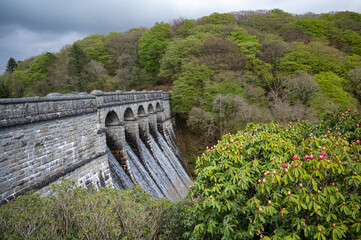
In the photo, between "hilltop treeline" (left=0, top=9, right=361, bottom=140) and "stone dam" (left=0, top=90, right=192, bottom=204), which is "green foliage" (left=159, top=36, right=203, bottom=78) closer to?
"hilltop treeline" (left=0, top=9, right=361, bottom=140)

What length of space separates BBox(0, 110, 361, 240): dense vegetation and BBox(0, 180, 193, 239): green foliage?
18 mm

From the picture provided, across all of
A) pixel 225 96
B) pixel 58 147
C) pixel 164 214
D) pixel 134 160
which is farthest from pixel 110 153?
pixel 225 96

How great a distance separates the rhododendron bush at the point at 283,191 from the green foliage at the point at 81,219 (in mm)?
1284

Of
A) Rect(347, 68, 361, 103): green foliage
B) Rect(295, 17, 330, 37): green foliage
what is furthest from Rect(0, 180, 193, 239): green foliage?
Rect(295, 17, 330, 37): green foliage

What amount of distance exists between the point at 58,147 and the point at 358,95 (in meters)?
33.1

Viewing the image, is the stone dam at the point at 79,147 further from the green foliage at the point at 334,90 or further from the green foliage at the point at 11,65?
the green foliage at the point at 11,65

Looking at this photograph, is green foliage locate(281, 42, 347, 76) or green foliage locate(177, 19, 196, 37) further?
green foliage locate(177, 19, 196, 37)

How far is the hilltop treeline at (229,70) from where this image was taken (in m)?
24.2

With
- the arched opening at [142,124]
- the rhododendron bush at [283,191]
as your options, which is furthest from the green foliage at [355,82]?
the rhododendron bush at [283,191]

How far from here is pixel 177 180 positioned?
20.2m

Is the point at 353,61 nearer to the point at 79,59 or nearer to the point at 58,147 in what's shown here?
the point at 58,147

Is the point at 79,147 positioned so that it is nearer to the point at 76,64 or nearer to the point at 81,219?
the point at 81,219

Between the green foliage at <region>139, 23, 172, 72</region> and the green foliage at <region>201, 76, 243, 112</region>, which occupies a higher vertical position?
the green foliage at <region>139, 23, 172, 72</region>

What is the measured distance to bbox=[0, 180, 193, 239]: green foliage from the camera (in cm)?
454
